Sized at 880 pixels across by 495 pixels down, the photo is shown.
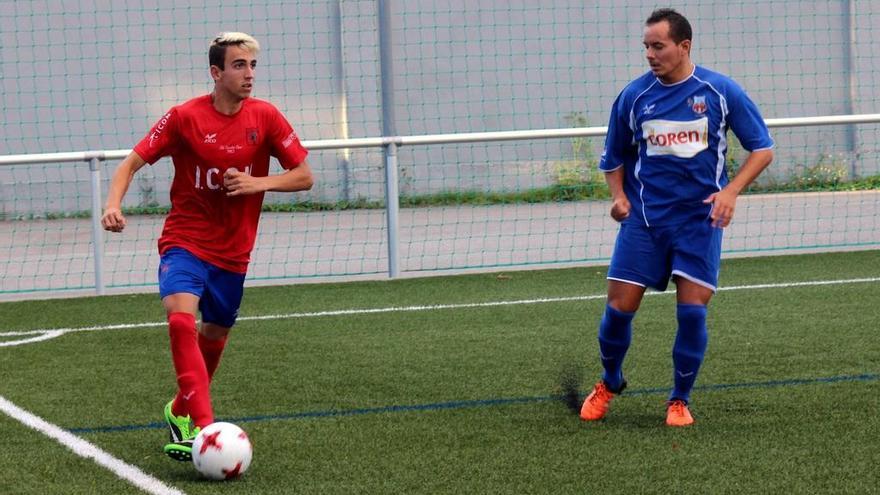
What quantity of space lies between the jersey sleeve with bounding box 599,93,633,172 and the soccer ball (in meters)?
2.09

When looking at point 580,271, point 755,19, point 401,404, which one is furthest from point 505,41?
point 401,404

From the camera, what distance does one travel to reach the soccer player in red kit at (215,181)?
5.75 m

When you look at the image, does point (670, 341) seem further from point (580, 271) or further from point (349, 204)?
point (349, 204)

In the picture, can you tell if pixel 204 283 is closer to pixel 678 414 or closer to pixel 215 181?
pixel 215 181

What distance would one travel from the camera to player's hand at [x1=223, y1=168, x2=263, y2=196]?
5.64 meters

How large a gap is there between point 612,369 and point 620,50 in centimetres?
1319

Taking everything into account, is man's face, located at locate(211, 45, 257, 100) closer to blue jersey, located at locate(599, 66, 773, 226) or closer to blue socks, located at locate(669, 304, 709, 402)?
blue jersey, located at locate(599, 66, 773, 226)

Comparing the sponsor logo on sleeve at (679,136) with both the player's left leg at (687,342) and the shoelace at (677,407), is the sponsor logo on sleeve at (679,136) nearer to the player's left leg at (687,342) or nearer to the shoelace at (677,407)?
the player's left leg at (687,342)

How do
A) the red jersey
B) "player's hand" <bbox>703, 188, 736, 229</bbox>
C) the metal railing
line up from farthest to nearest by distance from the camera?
the metal railing → "player's hand" <bbox>703, 188, 736, 229</bbox> → the red jersey

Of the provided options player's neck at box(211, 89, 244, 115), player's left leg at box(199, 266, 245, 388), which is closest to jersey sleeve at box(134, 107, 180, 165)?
player's neck at box(211, 89, 244, 115)

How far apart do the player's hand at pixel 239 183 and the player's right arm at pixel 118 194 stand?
403mm

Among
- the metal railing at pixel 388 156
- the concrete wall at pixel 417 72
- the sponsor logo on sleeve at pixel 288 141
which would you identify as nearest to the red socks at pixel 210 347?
the sponsor logo on sleeve at pixel 288 141

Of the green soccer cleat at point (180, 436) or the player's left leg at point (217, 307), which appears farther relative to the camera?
the player's left leg at point (217, 307)

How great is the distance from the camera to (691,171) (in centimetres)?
611
